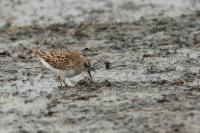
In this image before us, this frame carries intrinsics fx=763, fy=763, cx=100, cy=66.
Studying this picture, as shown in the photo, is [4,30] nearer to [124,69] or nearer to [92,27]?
[92,27]

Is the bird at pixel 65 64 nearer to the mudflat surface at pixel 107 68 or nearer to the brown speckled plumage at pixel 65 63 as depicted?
the brown speckled plumage at pixel 65 63

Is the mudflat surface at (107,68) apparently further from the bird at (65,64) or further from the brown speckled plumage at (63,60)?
the brown speckled plumage at (63,60)

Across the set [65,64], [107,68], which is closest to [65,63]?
[65,64]

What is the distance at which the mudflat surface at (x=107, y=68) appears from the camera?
468 inches

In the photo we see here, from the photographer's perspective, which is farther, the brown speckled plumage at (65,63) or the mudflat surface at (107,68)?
the brown speckled plumage at (65,63)

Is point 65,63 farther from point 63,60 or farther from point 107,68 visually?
point 107,68

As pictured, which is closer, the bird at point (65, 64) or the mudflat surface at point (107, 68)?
the mudflat surface at point (107, 68)

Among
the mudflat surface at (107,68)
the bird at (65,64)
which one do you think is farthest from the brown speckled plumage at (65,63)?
the mudflat surface at (107,68)

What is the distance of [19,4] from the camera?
92.6 feet

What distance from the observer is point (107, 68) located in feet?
55.6

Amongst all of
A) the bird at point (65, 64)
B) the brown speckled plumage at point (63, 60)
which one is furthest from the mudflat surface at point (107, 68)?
the brown speckled plumage at point (63, 60)

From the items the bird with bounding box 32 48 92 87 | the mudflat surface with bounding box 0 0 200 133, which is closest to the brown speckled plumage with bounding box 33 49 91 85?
the bird with bounding box 32 48 92 87

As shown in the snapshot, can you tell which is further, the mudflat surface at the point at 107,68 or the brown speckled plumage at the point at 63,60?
the brown speckled plumage at the point at 63,60

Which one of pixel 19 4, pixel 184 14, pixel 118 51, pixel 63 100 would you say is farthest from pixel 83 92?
pixel 19 4
